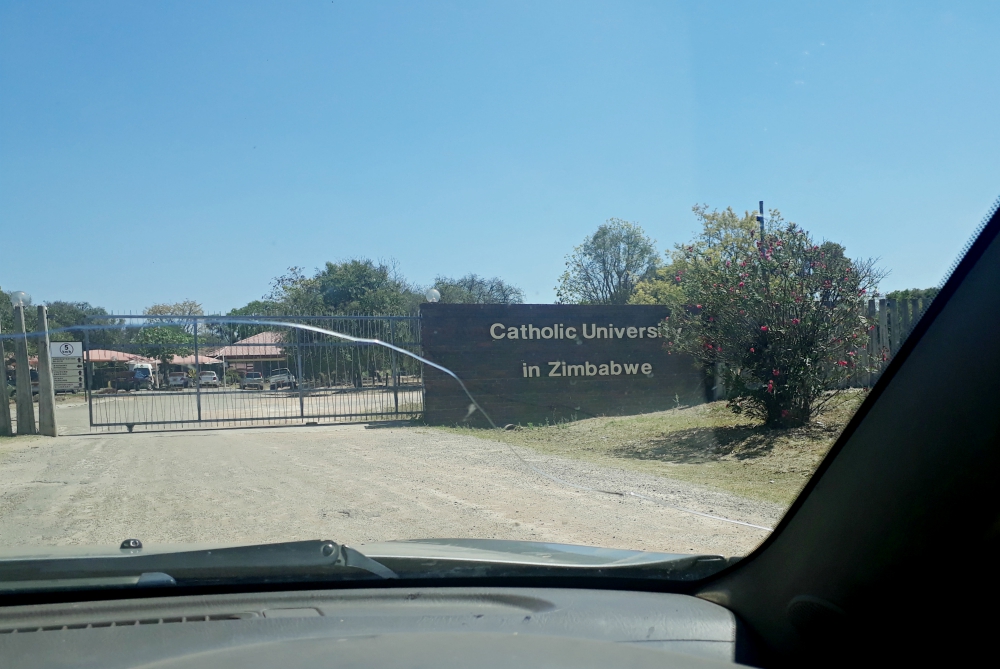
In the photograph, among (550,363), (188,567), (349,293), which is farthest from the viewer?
(349,293)

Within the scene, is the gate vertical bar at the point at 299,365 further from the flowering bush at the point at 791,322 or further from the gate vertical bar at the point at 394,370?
the flowering bush at the point at 791,322

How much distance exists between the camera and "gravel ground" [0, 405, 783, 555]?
6.30 m

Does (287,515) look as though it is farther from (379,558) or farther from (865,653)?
(865,653)

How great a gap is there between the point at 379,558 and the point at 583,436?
11.1 m

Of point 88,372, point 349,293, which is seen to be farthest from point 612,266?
point 88,372

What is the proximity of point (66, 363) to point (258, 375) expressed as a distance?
12.6 ft

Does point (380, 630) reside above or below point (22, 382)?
below

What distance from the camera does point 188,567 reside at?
10.0ft

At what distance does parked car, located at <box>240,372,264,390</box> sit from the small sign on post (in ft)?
10.9

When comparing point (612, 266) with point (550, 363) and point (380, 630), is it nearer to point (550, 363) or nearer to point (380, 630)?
point (550, 363)

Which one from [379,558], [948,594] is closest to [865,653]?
[948,594]

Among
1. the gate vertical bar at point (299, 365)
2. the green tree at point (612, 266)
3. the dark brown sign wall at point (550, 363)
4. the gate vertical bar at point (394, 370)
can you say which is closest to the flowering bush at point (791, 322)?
the dark brown sign wall at point (550, 363)

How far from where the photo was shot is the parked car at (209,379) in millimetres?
17328

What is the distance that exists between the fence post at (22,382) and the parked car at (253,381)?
4162 millimetres
